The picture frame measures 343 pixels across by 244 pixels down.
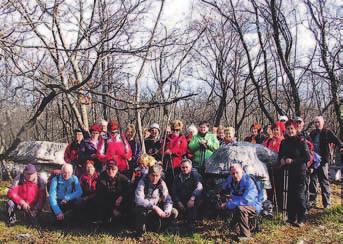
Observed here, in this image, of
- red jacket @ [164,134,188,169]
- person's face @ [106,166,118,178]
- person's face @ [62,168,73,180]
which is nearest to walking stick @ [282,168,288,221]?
red jacket @ [164,134,188,169]

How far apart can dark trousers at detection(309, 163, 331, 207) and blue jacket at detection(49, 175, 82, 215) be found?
4181 millimetres

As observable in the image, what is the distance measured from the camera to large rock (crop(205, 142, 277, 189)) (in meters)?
6.56

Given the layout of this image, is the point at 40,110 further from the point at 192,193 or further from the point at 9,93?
the point at 192,193

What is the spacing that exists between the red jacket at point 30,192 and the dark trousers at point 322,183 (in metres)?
4.76

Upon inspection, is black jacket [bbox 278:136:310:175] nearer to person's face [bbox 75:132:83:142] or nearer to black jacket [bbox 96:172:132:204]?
black jacket [bbox 96:172:132:204]

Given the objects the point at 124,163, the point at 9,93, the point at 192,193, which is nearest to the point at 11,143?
the point at 9,93

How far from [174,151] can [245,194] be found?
5.80 ft

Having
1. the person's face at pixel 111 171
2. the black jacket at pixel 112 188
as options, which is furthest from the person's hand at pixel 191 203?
the person's face at pixel 111 171

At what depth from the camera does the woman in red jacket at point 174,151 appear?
7156 millimetres

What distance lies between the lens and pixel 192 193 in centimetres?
629

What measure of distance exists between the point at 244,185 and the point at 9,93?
3.78m

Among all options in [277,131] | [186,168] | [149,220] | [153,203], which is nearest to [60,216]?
[149,220]

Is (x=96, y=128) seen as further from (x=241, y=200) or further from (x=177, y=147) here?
(x=241, y=200)

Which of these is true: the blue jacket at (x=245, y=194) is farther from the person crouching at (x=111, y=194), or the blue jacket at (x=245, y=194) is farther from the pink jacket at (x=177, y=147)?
the person crouching at (x=111, y=194)
